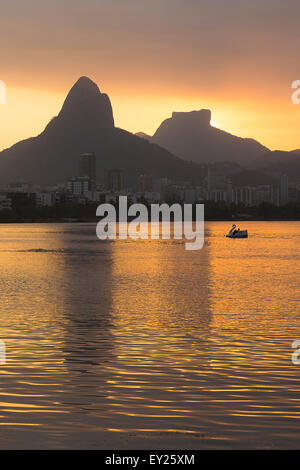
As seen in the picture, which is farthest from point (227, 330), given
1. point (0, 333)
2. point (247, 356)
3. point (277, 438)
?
point (277, 438)

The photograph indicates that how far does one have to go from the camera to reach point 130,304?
40.0 metres

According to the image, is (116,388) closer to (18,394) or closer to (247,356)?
(18,394)

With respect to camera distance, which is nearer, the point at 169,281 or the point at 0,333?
the point at 0,333

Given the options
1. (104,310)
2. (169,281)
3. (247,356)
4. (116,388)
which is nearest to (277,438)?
(116,388)

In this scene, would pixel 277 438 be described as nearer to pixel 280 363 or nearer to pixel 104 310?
pixel 280 363

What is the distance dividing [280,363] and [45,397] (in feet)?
26.3

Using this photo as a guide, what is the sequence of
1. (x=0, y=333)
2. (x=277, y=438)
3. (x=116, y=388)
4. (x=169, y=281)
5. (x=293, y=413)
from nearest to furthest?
(x=277, y=438) < (x=293, y=413) < (x=116, y=388) < (x=0, y=333) < (x=169, y=281)

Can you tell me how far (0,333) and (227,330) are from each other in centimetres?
931

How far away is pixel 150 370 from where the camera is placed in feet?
68.6

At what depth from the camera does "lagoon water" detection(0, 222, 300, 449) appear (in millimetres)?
14672

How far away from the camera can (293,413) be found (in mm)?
16031

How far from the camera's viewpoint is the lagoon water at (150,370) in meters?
14.7

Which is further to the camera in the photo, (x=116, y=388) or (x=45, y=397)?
(x=116, y=388)
